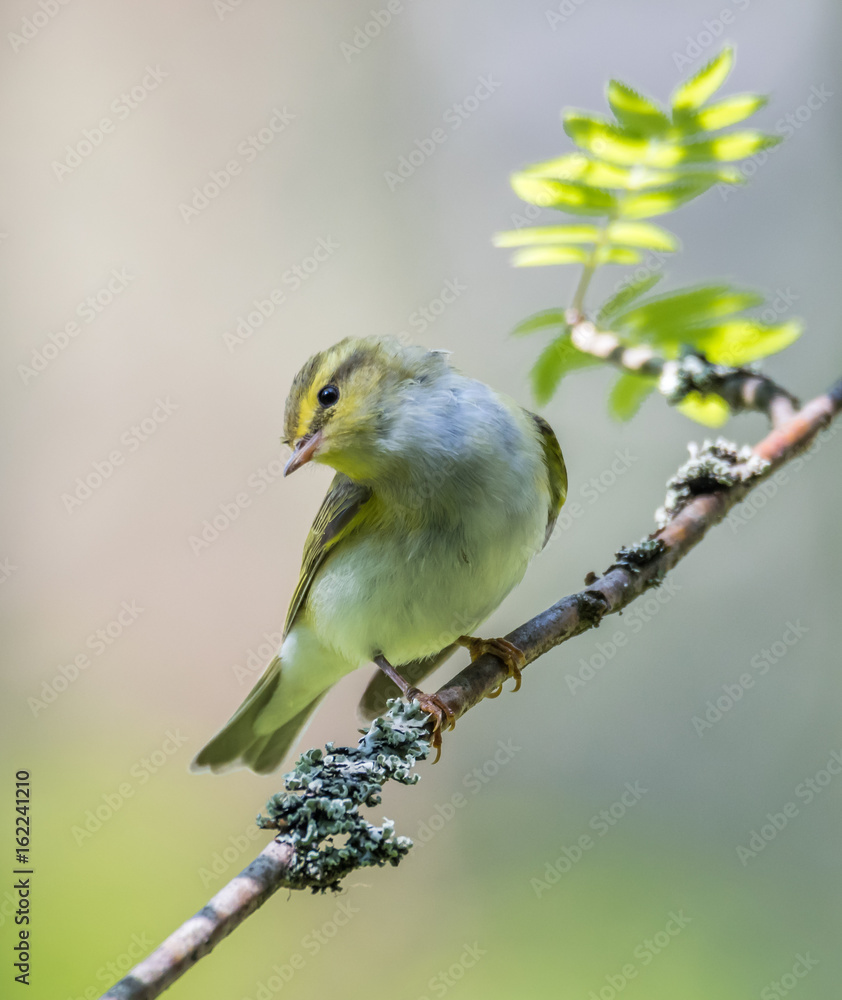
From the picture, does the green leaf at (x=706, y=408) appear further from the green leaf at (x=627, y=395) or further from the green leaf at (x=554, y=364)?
the green leaf at (x=554, y=364)

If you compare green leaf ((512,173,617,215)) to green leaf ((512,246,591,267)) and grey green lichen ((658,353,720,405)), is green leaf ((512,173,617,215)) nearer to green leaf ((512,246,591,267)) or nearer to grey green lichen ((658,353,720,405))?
green leaf ((512,246,591,267))

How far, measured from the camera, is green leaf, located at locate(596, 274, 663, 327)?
1910 mm

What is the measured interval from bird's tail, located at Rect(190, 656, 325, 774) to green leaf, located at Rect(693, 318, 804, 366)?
1.45m

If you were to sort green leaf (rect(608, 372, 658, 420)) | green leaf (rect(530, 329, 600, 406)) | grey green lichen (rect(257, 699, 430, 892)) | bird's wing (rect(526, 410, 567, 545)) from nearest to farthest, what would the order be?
grey green lichen (rect(257, 699, 430, 892)), green leaf (rect(530, 329, 600, 406)), green leaf (rect(608, 372, 658, 420)), bird's wing (rect(526, 410, 567, 545))

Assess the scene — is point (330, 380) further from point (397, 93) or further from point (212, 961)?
point (397, 93)

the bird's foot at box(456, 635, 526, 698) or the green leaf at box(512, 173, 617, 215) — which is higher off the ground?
the green leaf at box(512, 173, 617, 215)

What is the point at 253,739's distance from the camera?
261 centimetres

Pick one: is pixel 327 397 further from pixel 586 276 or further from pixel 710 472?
pixel 710 472

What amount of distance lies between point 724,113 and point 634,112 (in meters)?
0.18

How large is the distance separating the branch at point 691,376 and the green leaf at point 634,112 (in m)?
0.41

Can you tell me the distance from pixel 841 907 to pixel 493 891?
5.49ft

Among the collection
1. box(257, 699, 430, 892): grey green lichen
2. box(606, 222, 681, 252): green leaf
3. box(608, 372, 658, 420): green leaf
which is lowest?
box(257, 699, 430, 892): grey green lichen

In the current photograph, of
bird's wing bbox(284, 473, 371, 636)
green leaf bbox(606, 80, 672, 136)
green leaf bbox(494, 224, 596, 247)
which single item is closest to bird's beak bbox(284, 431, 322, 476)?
bird's wing bbox(284, 473, 371, 636)

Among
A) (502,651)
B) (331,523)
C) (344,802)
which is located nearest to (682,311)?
(502,651)
